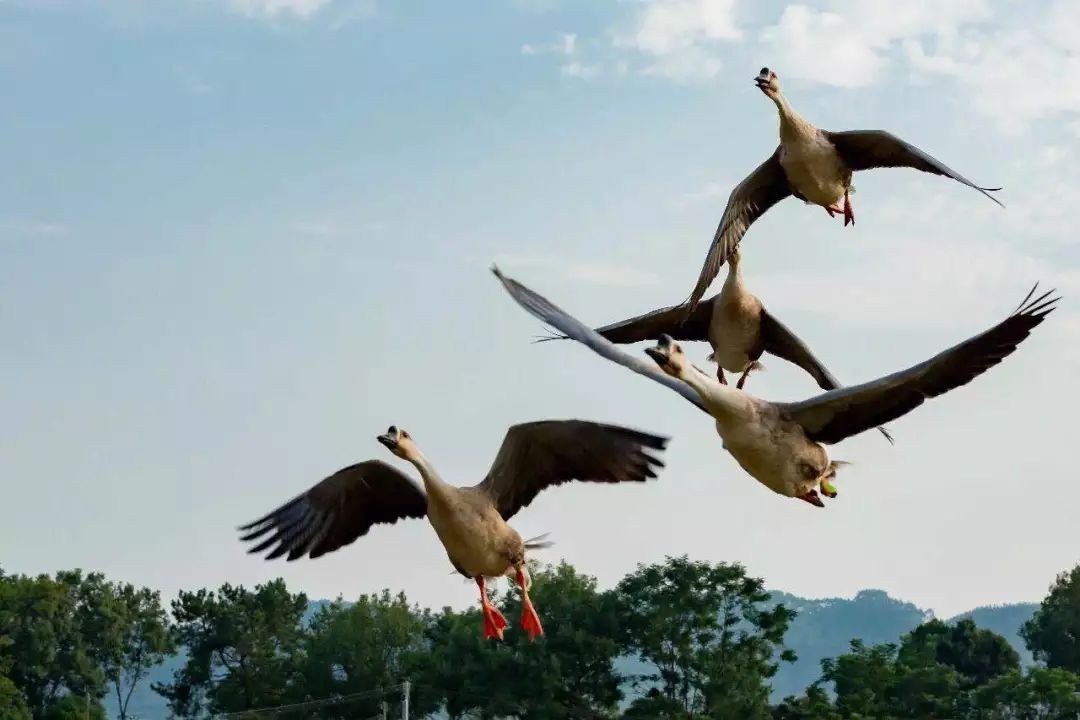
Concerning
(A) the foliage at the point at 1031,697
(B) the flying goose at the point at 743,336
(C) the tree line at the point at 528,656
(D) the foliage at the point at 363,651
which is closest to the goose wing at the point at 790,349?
(B) the flying goose at the point at 743,336

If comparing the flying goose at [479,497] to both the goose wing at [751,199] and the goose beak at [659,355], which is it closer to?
the goose wing at [751,199]

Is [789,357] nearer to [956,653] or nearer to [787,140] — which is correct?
[787,140]

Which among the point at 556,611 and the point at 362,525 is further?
the point at 556,611

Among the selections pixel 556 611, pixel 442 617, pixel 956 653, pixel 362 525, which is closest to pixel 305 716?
pixel 442 617

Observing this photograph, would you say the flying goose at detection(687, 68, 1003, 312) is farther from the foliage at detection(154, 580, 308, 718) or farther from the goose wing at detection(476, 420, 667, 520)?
the foliage at detection(154, 580, 308, 718)

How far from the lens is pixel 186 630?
305 feet

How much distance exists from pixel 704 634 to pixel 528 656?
7166 millimetres

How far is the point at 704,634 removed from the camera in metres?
69.8

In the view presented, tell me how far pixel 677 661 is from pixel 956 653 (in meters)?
24.5

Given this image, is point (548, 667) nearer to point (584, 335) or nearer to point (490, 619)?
point (490, 619)

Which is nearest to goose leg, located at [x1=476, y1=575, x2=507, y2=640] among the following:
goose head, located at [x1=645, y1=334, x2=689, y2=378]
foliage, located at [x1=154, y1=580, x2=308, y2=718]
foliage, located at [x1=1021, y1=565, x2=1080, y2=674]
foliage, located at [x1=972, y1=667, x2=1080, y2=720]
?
goose head, located at [x1=645, y1=334, x2=689, y2=378]

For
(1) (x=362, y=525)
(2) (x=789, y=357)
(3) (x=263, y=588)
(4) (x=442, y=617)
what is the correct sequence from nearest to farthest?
(2) (x=789, y=357)
(1) (x=362, y=525)
(4) (x=442, y=617)
(3) (x=263, y=588)

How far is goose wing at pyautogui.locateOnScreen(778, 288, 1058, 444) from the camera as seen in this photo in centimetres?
1376

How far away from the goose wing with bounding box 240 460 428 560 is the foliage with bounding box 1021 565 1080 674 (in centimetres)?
8109
